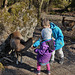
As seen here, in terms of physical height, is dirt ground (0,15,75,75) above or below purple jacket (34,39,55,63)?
below

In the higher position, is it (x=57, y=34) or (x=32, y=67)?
(x=57, y=34)

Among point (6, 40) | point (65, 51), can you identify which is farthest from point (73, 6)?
point (6, 40)

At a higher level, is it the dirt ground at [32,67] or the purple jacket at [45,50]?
the purple jacket at [45,50]

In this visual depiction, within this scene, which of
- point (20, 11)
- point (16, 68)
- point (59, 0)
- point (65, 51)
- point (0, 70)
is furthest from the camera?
point (59, 0)

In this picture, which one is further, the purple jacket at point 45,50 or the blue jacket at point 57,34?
the blue jacket at point 57,34

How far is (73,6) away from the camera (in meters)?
17.7

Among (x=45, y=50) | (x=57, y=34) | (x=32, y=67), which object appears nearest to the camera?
(x=45, y=50)

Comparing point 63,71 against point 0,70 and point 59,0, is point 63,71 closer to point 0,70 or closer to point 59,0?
point 0,70

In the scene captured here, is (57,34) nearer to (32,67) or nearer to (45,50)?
(45,50)

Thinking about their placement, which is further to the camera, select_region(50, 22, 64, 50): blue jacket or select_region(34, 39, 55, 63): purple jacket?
select_region(50, 22, 64, 50): blue jacket

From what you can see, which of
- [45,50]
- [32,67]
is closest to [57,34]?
[45,50]

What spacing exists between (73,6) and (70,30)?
1025cm

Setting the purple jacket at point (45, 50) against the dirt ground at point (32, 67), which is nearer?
the purple jacket at point (45, 50)

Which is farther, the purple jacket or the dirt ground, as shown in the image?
the dirt ground
